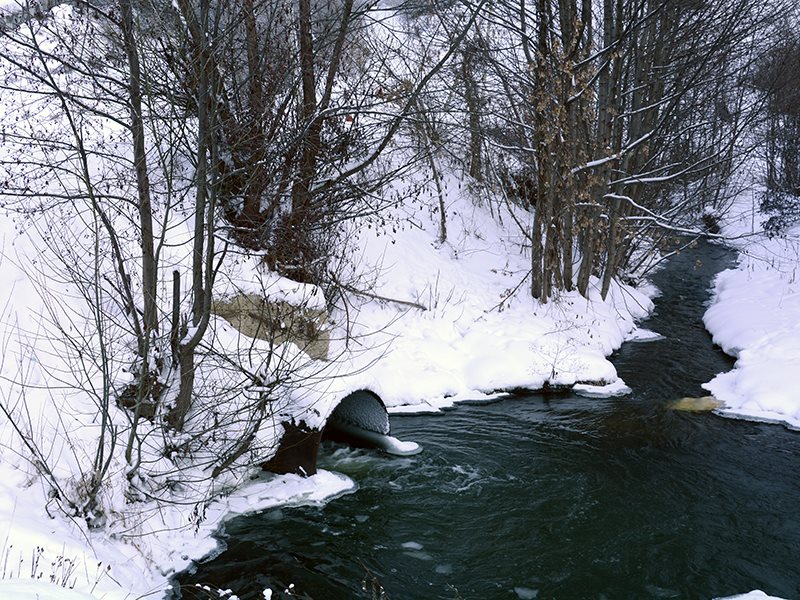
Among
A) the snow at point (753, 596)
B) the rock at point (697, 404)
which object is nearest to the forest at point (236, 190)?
the rock at point (697, 404)

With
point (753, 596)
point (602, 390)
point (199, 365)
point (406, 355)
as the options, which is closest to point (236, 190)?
point (406, 355)

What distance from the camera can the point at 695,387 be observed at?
11.1 meters

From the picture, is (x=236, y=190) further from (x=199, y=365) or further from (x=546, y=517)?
(x=546, y=517)

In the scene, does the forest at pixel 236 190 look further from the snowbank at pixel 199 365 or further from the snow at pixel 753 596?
the snow at pixel 753 596

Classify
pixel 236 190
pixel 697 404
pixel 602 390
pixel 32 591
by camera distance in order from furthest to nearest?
pixel 236 190
pixel 602 390
pixel 697 404
pixel 32 591

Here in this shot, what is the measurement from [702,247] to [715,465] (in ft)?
62.4

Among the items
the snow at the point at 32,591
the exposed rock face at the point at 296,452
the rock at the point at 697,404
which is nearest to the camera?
the snow at the point at 32,591

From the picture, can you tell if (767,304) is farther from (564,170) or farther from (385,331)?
(385,331)

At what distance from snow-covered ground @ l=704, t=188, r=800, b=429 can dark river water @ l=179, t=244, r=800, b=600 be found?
0.72m

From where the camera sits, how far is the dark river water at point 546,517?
602cm

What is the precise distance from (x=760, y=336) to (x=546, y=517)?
24.8 feet

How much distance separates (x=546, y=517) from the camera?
23.2 feet

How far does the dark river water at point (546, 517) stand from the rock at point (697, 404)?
Answer: 1.01 feet

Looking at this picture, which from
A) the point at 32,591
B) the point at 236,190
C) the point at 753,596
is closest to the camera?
the point at 32,591
